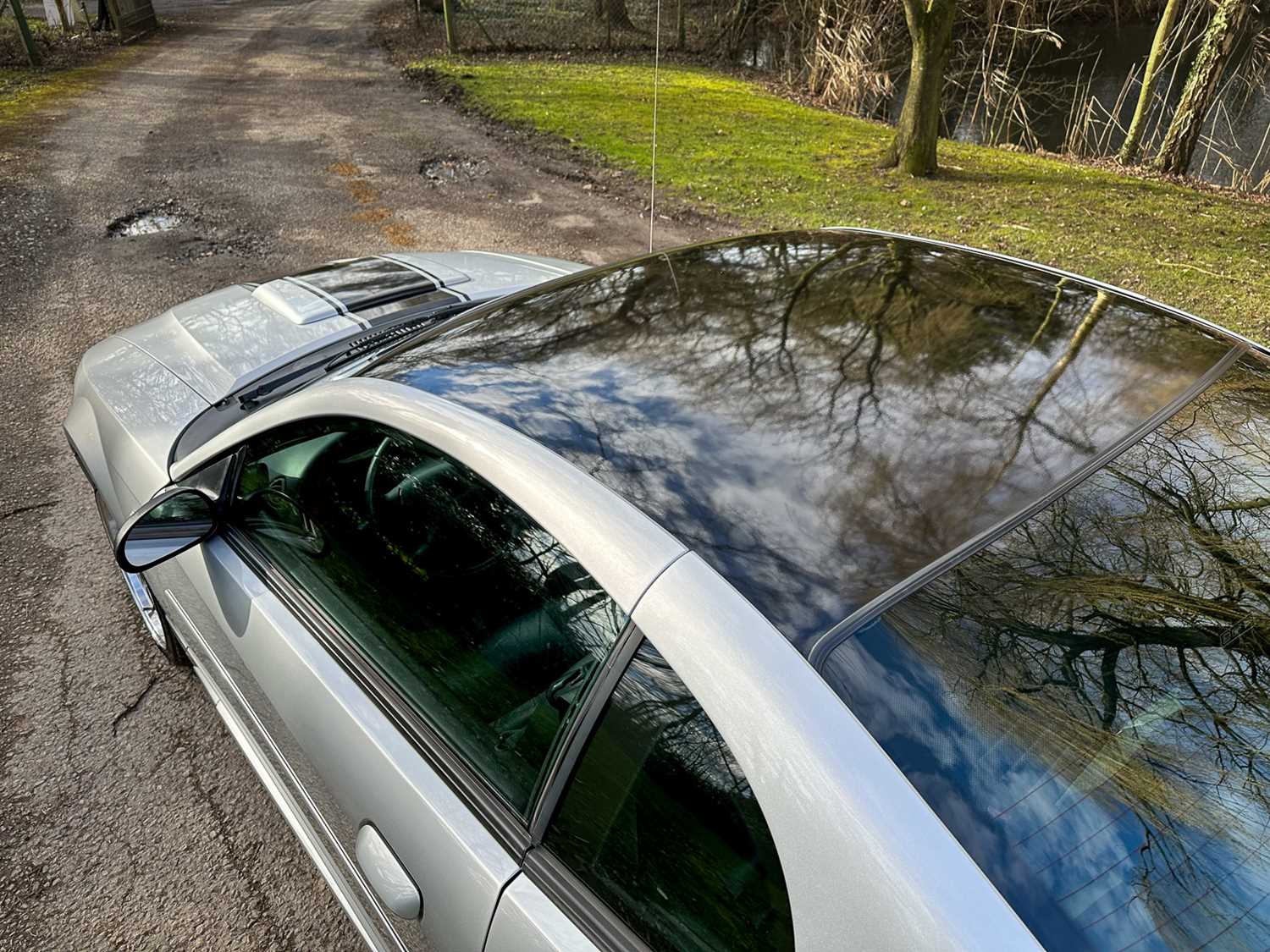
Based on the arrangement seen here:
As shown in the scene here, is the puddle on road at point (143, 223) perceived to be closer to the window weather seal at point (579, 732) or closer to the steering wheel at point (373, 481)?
the steering wheel at point (373, 481)

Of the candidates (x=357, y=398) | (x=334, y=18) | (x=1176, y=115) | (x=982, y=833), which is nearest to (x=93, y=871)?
(x=357, y=398)

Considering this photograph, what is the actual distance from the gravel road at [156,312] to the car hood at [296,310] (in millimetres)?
1114

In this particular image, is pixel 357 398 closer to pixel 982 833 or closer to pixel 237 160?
pixel 982 833

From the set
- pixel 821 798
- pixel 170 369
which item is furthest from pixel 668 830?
pixel 170 369

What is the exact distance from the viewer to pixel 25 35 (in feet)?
39.2

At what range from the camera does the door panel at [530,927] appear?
121 centimetres

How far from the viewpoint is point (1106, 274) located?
19.9ft

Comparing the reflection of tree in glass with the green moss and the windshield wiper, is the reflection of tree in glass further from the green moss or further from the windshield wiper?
the green moss

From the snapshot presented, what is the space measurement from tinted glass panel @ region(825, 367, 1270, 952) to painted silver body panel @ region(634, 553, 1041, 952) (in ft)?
0.15

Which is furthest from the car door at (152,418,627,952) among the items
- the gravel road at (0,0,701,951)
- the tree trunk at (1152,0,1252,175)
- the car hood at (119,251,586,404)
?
the tree trunk at (1152,0,1252,175)

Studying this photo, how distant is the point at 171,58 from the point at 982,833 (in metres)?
16.4

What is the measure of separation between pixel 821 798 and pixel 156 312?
5786 millimetres

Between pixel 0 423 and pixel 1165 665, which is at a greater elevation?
pixel 1165 665

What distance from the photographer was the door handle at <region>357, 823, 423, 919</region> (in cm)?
149
